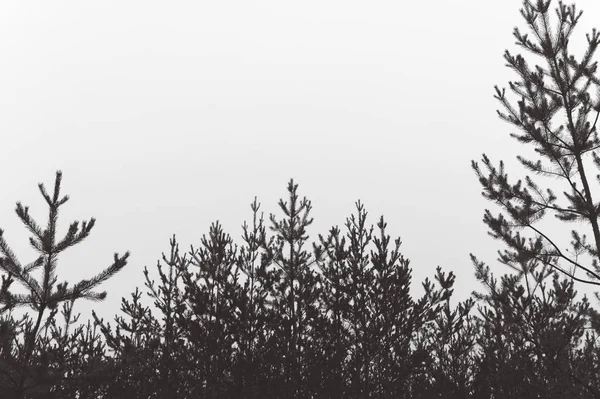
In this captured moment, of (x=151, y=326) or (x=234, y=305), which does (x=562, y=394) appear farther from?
(x=151, y=326)

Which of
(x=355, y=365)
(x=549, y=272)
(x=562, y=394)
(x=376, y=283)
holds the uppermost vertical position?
(x=549, y=272)

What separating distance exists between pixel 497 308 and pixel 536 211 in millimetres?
1799

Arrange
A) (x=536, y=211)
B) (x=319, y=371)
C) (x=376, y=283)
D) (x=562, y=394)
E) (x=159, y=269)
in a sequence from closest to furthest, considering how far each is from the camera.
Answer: (x=562, y=394)
(x=536, y=211)
(x=319, y=371)
(x=376, y=283)
(x=159, y=269)

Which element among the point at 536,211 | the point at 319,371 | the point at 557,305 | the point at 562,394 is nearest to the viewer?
the point at 562,394

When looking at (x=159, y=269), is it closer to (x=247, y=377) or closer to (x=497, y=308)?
(x=247, y=377)

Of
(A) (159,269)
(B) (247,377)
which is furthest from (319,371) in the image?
(A) (159,269)

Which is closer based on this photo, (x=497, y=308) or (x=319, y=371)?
(x=497, y=308)

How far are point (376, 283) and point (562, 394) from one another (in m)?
3.95

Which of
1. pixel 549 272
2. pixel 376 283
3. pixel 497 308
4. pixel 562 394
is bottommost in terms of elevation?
pixel 562 394

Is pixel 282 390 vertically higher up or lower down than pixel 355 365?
lower down

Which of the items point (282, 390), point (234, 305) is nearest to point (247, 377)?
point (282, 390)

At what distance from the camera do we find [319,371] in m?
8.89

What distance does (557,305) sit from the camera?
8305mm

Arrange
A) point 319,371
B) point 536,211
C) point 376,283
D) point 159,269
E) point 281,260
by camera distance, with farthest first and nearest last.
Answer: point 281,260
point 159,269
point 376,283
point 319,371
point 536,211
